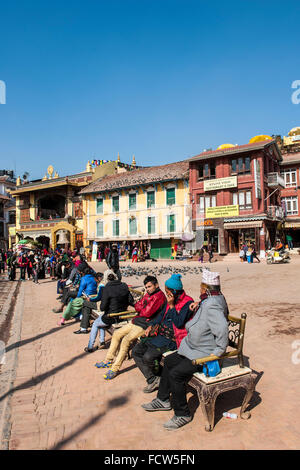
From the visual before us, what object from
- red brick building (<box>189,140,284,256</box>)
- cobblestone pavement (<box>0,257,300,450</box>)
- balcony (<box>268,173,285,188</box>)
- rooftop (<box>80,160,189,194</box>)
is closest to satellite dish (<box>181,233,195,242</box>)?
red brick building (<box>189,140,284,256</box>)

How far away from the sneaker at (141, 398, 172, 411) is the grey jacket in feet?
2.11

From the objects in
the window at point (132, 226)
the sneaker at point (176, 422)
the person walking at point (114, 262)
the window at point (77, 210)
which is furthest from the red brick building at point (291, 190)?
the sneaker at point (176, 422)

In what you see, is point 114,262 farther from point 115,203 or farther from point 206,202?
point 115,203

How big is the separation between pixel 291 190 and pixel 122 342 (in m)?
32.5

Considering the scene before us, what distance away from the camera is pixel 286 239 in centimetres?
3353

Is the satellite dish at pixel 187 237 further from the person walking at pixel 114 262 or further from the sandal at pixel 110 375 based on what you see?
the sandal at pixel 110 375

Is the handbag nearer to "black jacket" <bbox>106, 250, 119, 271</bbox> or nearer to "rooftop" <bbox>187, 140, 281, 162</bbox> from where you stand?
"black jacket" <bbox>106, 250, 119, 271</bbox>

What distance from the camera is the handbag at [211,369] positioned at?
3463 millimetres

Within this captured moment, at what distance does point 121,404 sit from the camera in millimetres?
3971

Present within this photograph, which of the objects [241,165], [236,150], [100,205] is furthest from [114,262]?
[100,205]

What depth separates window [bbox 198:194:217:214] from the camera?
2880cm

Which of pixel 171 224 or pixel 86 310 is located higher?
pixel 171 224

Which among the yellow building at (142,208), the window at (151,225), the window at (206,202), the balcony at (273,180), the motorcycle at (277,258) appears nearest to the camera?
the motorcycle at (277,258)

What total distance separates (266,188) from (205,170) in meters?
5.60
